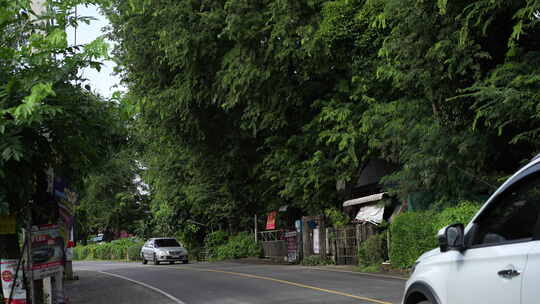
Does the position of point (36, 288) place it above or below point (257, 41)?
→ below

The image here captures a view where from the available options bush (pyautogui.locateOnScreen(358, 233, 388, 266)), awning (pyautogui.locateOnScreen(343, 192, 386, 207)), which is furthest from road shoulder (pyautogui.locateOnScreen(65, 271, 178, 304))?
awning (pyautogui.locateOnScreen(343, 192, 386, 207))

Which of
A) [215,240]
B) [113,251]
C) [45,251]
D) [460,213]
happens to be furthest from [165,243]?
[45,251]

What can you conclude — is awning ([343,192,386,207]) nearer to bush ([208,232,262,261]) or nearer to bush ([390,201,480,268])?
bush ([390,201,480,268])

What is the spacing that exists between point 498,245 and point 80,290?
18.6 meters

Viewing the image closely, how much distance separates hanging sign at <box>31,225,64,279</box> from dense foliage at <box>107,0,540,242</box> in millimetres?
2810

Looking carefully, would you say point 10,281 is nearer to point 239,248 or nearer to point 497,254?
point 497,254

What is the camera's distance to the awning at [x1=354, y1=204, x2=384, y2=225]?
25.0 metres

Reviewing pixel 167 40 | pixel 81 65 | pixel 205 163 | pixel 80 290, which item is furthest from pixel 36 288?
pixel 205 163

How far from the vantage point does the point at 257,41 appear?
898 inches

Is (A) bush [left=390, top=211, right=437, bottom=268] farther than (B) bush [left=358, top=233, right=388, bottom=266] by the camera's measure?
No

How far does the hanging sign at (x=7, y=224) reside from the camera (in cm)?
1203

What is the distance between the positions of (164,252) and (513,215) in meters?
35.6

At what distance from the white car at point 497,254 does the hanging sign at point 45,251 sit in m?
8.46

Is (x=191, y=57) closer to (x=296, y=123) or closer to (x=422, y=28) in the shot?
(x=296, y=123)
